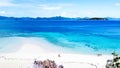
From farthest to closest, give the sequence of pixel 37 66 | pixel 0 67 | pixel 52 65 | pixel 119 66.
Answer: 1. pixel 0 67
2. pixel 37 66
3. pixel 52 65
4. pixel 119 66

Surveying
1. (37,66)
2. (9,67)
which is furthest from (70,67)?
(37,66)

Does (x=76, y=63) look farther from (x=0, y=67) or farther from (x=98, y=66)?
(x=0, y=67)

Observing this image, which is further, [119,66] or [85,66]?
[85,66]

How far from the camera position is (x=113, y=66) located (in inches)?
354

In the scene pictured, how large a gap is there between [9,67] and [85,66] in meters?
4.90

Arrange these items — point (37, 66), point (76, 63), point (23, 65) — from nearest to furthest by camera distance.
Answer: point (37, 66) → point (23, 65) → point (76, 63)

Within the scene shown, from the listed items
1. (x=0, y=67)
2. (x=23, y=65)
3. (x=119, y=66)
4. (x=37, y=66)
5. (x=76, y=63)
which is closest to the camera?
(x=119, y=66)

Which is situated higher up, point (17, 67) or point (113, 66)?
point (113, 66)

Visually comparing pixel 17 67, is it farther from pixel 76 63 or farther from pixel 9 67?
pixel 76 63

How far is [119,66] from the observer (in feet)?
28.7

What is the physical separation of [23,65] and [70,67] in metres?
2.94

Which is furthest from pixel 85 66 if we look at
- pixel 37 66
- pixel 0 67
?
pixel 37 66

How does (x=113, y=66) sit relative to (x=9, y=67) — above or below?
above

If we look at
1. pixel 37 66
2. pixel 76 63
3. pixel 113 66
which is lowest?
pixel 76 63
